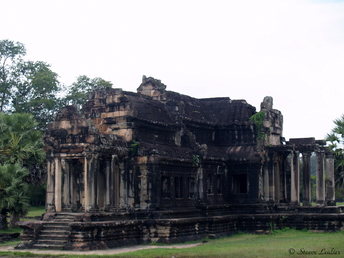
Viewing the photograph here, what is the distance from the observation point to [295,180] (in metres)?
35.3

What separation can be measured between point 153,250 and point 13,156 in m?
11.6

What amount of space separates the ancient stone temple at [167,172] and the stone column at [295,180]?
0.20ft

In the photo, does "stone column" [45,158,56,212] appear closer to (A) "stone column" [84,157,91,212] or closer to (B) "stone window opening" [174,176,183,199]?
(A) "stone column" [84,157,91,212]

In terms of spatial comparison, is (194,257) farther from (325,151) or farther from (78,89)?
(78,89)

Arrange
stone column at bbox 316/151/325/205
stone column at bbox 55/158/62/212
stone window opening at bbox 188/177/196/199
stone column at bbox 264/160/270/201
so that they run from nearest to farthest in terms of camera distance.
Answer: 1. stone column at bbox 55/158/62/212
2. stone window opening at bbox 188/177/196/199
3. stone column at bbox 316/151/325/205
4. stone column at bbox 264/160/270/201

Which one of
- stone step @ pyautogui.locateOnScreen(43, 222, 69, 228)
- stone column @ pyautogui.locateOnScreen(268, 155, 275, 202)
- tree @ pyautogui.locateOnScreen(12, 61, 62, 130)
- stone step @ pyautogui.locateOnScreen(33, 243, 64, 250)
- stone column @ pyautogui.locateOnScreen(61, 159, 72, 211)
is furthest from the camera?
tree @ pyautogui.locateOnScreen(12, 61, 62, 130)

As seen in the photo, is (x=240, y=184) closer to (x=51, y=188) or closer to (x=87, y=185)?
(x=87, y=185)

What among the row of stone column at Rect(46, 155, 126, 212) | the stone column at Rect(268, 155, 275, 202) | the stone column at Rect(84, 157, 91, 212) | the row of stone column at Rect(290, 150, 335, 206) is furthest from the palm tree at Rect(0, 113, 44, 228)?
the row of stone column at Rect(290, 150, 335, 206)

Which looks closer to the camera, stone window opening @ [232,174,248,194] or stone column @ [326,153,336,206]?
stone column @ [326,153,336,206]

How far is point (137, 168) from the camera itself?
1168 inches

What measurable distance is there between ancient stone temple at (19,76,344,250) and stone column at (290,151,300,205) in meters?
0.06

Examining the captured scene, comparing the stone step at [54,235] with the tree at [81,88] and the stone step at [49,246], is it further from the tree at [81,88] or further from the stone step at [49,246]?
the tree at [81,88]

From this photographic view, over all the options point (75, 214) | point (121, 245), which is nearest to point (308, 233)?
point (121, 245)

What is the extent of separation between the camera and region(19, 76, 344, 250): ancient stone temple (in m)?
27.2
